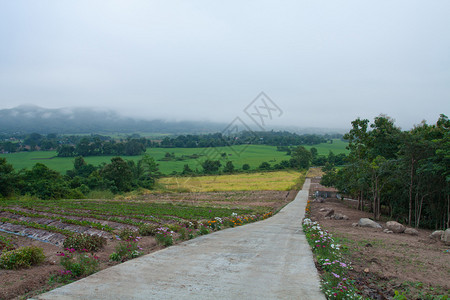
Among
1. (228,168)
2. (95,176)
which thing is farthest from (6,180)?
(228,168)

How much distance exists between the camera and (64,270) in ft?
20.7

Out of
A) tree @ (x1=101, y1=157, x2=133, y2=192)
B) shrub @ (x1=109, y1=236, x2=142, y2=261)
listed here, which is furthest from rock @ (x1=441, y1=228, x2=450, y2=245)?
tree @ (x1=101, y1=157, x2=133, y2=192)

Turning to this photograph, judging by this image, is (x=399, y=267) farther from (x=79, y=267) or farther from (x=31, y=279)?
(x=31, y=279)

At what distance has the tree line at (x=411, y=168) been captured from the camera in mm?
16094

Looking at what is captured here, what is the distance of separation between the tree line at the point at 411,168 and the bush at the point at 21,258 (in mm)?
18112

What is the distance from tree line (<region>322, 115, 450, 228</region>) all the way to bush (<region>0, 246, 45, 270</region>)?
18.1 m

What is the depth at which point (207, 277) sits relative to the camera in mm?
6316

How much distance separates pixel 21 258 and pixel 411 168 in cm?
2063

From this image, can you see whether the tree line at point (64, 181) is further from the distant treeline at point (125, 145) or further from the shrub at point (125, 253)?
the shrub at point (125, 253)

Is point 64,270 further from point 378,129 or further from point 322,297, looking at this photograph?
point 378,129

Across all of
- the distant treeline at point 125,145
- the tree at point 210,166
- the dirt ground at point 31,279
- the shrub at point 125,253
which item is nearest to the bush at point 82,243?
the dirt ground at point 31,279

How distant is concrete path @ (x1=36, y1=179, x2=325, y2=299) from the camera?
17.5 ft

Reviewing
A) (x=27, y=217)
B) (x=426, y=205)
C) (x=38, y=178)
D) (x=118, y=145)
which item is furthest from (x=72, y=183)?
(x=118, y=145)

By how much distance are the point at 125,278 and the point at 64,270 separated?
155cm
